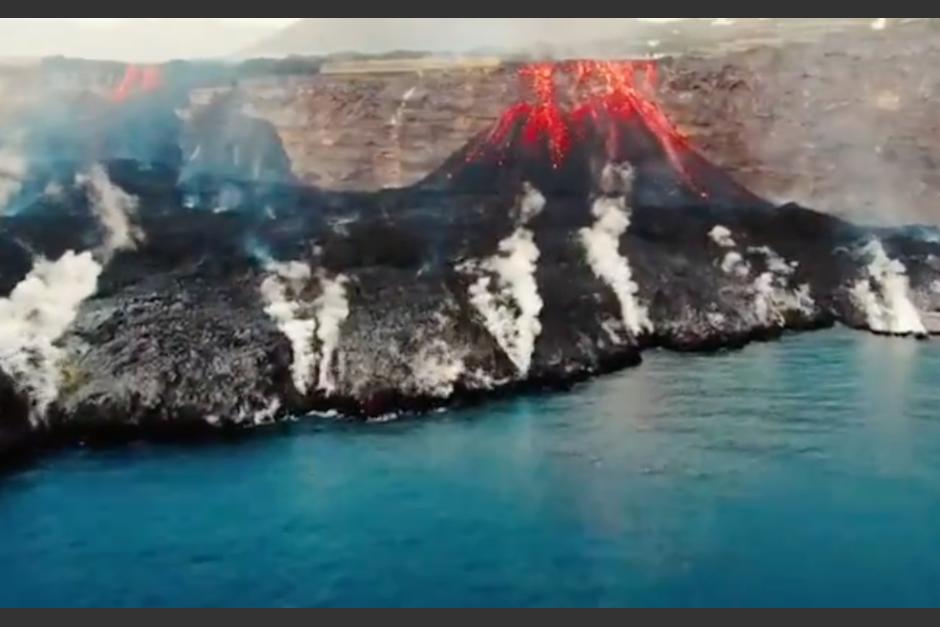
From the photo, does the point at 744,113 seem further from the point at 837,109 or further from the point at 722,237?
the point at 722,237

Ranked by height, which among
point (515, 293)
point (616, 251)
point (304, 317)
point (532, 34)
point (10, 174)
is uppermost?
point (532, 34)

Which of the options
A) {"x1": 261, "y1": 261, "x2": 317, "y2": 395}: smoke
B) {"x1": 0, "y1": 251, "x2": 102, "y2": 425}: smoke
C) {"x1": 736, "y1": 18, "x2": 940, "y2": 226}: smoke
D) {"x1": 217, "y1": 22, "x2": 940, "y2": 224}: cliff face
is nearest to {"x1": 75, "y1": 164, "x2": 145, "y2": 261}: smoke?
{"x1": 0, "y1": 251, "x2": 102, "y2": 425}: smoke

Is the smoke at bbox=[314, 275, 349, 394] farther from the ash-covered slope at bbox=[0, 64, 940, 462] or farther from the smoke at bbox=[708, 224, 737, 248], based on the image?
the smoke at bbox=[708, 224, 737, 248]

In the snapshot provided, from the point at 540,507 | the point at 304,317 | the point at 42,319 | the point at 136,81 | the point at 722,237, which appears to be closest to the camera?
the point at 540,507

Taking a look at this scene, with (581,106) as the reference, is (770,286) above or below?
below

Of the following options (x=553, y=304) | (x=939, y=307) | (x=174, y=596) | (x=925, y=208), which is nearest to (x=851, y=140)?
(x=925, y=208)

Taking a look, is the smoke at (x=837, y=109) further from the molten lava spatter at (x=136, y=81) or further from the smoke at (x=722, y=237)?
the molten lava spatter at (x=136, y=81)

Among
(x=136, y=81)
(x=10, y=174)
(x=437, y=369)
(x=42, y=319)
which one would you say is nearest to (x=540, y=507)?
(x=437, y=369)
